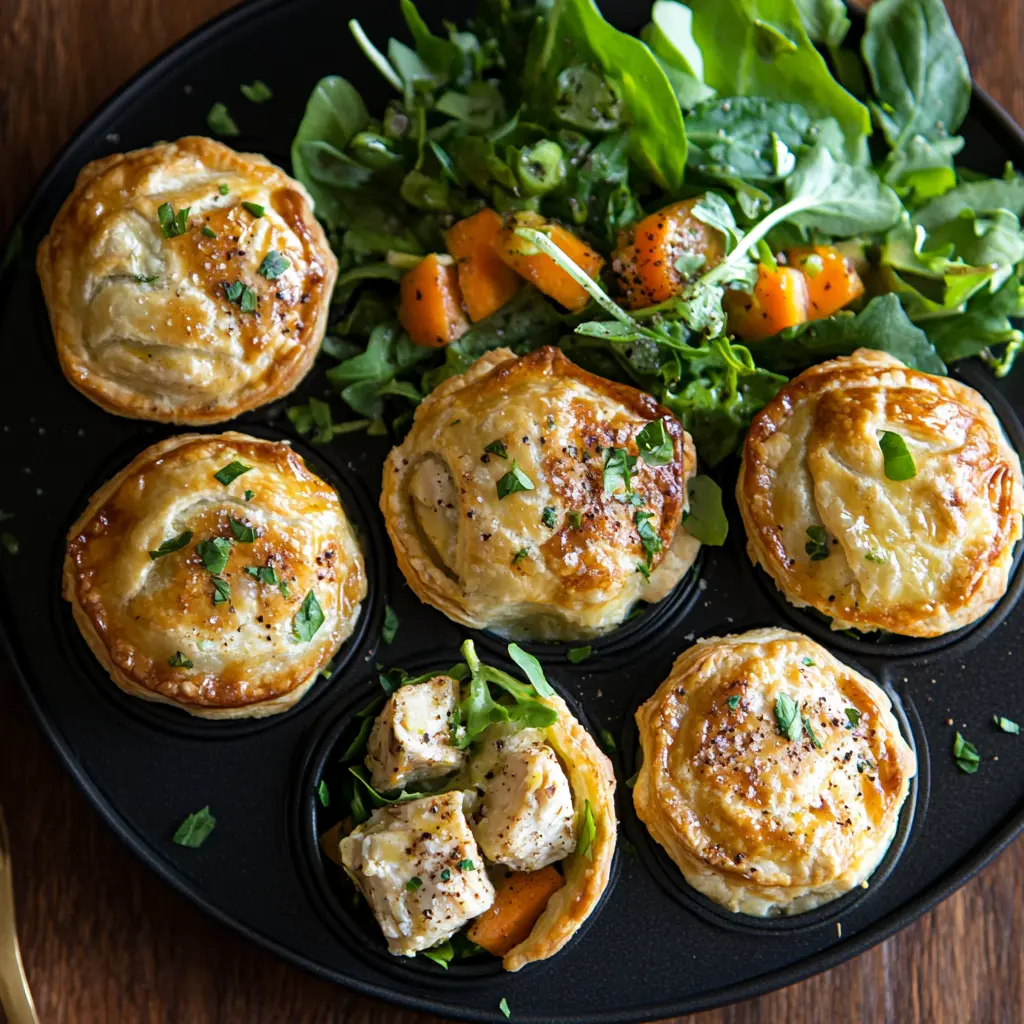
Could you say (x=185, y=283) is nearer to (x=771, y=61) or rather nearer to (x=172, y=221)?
(x=172, y=221)

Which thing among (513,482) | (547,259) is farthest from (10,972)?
(547,259)

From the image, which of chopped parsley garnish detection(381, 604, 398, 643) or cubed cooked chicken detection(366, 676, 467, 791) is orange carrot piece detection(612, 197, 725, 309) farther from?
cubed cooked chicken detection(366, 676, 467, 791)

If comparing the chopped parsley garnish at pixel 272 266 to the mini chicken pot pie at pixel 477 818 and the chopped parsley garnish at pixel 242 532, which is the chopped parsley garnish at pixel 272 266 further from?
the mini chicken pot pie at pixel 477 818

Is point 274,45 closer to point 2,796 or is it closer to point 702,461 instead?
point 702,461

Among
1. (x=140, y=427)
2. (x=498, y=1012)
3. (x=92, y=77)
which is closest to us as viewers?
(x=498, y=1012)

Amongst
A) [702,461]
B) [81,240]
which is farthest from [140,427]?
[702,461]

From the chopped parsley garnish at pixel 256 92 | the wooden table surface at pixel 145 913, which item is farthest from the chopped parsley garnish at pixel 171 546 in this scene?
the chopped parsley garnish at pixel 256 92

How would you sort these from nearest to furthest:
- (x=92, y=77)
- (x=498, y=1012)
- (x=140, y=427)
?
(x=498, y=1012) → (x=140, y=427) → (x=92, y=77)
